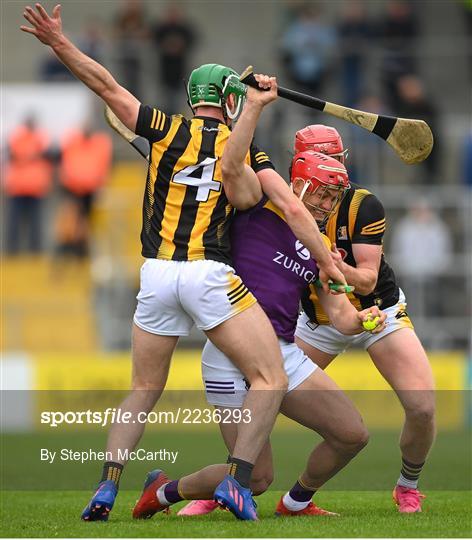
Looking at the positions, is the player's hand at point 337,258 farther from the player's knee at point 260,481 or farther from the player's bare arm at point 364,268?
the player's knee at point 260,481

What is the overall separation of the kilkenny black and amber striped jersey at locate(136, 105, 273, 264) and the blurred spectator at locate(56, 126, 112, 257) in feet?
36.4

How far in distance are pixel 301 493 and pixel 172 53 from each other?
40.9 feet

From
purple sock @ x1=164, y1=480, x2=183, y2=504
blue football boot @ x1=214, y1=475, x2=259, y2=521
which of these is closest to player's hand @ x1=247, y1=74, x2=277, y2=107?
blue football boot @ x1=214, y1=475, x2=259, y2=521

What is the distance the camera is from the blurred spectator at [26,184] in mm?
17703

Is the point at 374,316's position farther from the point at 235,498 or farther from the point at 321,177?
the point at 235,498

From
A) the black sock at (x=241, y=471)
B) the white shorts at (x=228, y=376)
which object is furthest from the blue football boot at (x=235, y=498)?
the white shorts at (x=228, y=376)

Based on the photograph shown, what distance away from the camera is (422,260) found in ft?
55.6

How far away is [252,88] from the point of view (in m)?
6.27

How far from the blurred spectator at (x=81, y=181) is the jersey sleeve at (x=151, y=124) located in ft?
36.6

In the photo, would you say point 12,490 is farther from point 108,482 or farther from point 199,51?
point 199,51

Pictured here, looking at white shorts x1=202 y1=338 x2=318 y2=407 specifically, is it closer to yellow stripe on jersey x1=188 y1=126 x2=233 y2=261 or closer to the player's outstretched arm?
yellow stripe on jersey x1=188 y1=126 x2=233 y2=261

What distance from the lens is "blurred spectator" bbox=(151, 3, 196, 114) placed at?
18.7 meters

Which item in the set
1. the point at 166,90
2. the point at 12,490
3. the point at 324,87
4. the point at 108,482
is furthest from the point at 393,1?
the point at 108,482

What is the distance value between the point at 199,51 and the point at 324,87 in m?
2.40
